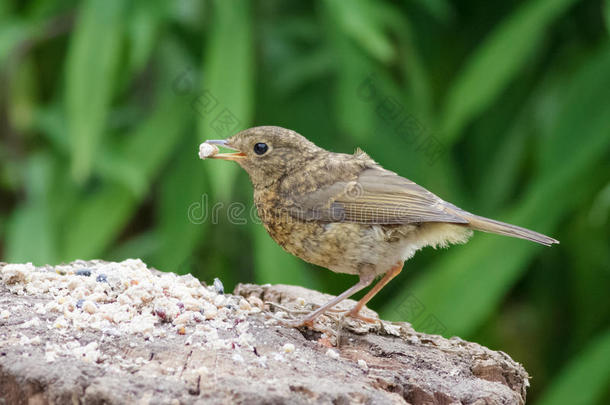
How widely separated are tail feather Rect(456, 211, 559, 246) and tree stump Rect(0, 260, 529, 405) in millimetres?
487

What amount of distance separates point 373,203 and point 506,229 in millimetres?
573

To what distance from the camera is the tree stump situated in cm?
215

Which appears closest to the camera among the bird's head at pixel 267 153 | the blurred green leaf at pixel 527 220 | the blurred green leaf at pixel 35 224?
the bird's head at pixel 267 153

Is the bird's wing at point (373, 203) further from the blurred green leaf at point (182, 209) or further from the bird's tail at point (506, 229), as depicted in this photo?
the blurred green leaf at point (182, 209)

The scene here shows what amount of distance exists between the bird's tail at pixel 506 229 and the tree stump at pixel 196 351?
49 centimetres

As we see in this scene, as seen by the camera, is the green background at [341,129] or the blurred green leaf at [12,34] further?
the blurred green leaf at [12,34]

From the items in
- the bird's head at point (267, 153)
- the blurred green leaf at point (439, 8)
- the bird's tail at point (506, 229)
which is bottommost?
the bird's head at point (267, 153)

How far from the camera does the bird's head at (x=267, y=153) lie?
3525mm

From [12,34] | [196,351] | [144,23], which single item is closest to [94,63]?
[144,23]

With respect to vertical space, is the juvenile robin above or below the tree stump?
above

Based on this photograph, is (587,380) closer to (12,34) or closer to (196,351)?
(196,351)

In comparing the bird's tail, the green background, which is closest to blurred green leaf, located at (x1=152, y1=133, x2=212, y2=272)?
the green background

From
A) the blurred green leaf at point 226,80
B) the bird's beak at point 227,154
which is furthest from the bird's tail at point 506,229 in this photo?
the blurred green leaf at point 226,80

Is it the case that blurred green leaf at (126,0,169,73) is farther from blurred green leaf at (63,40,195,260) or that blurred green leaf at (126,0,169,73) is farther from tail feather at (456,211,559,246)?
tail feather at (456,211,559,246)
